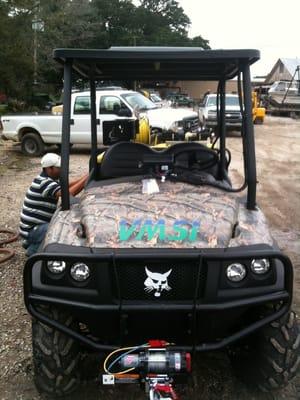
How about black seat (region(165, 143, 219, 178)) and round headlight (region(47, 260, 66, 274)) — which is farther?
black seat (region(165, 143, 219, 178))

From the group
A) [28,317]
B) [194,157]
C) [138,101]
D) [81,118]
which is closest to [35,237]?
[28,317]

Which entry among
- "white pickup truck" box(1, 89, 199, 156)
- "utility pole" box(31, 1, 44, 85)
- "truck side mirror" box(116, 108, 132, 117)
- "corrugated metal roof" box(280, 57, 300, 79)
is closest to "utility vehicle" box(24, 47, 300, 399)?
"truck side mirror" box(116, 108, 132, 117)

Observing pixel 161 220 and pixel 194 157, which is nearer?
pixel 161 220

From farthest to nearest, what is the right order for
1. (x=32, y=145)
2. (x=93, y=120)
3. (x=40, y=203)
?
(x=32, y=145), (x=40, y=203), (x=93, y=120)

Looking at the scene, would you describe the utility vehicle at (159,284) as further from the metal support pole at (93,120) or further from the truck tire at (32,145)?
the truck tire at (32,145)

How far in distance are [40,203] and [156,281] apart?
2960mm

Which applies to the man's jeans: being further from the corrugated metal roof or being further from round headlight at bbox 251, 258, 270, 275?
the corrugated metal roof

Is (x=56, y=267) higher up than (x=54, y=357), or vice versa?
(x=56, y=267)

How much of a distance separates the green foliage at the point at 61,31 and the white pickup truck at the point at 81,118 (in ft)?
5.85

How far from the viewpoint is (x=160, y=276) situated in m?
2.89

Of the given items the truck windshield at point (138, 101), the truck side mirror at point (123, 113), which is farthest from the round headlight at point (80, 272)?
the truck windshield at point (138, 101)

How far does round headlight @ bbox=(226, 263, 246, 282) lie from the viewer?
2.93m

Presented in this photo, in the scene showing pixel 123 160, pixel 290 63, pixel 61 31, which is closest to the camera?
pixel 123 160

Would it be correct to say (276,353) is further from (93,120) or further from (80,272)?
(93,120)
